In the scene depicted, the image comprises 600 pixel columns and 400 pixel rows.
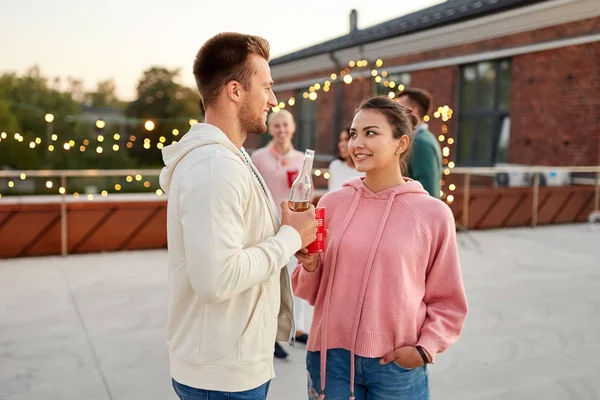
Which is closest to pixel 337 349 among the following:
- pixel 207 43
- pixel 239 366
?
pixel 239 366

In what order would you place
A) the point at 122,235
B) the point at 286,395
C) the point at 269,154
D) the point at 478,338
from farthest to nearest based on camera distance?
1. the point at 122,235
2. the point at 478,338
3. the point at 269,154
4. the point at 286,395

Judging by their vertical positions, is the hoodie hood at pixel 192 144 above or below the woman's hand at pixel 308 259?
above

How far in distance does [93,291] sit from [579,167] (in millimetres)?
8529

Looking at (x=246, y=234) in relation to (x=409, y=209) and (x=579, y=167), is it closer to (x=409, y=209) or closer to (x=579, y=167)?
(x=409, y=209)

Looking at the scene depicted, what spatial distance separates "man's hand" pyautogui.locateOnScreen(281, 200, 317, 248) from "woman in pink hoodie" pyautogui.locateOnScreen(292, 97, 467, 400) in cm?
11

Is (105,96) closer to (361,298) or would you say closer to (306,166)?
(306,166)

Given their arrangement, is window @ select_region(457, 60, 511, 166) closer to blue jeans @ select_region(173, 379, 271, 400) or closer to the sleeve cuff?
the sleeve cuff

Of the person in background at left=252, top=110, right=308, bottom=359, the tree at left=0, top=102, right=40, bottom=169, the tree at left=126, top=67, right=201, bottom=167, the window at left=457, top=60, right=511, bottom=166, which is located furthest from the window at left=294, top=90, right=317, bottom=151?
the person in background at left=252, top=110, right=308, bottom=359

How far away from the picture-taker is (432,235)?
73.0 inches

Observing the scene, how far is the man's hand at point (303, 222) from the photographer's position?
1.58m

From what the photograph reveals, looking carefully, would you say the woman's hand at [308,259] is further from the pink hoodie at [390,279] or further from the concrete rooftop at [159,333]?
the concrete rooftop at [159,333]

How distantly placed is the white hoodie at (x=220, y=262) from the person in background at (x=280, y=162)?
7.71 feet

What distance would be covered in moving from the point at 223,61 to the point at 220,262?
21.7 inches

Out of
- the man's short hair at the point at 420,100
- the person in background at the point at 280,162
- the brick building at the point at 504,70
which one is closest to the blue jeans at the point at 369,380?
the man's short hair at the point at 420,100
